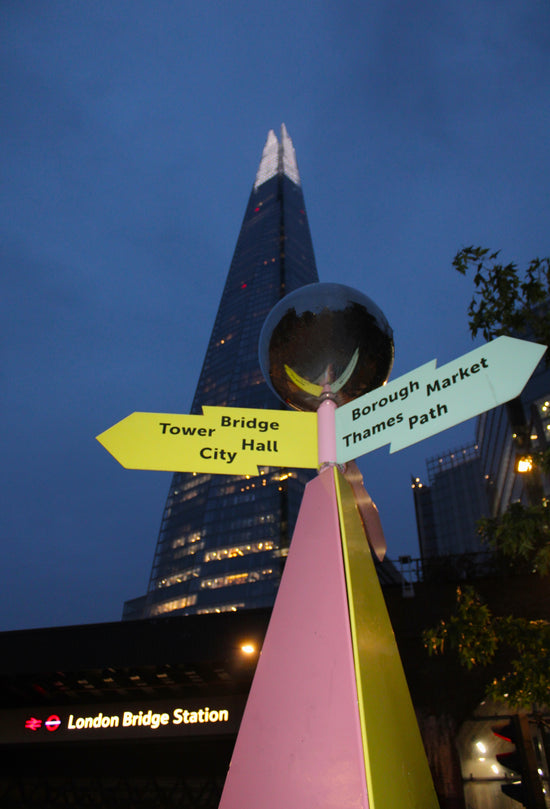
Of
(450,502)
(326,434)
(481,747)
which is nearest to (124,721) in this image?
(481,747)

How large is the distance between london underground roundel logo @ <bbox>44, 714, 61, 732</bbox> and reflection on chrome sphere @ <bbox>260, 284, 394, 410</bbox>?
13.1 metres

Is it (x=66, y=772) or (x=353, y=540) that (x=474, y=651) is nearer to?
(x=353, y=540)

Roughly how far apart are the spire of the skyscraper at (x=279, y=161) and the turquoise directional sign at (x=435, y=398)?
132m

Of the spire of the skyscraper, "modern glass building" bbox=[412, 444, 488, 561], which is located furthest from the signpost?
the spire of the skyscraper

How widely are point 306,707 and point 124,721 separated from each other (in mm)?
12755

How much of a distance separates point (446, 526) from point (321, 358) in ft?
242

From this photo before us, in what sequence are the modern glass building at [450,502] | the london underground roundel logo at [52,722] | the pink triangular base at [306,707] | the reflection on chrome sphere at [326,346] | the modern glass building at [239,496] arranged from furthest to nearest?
the modern glass building at [450,502]
the modern glass building at [239,496]
the london underground roundel logo at [52,722]
the reflection on chrome sphere at [326,346]
the pink triangular base at [306,707]

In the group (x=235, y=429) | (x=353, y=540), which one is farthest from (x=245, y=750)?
(x=235, y=429)

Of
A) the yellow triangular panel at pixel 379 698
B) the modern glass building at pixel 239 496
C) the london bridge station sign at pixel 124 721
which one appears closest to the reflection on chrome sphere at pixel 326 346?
the yellow triangular panel at pixel 379 698

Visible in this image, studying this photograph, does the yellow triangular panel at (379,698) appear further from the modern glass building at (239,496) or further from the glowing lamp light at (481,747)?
the modern glass building at (239,496)

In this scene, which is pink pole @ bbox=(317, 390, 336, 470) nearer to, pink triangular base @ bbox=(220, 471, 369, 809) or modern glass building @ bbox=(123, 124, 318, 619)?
pink triangular base @ bbox=(220, 471, 369, 809)

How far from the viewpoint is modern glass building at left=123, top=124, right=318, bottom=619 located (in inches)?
2544

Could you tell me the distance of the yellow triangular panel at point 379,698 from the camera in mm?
1373

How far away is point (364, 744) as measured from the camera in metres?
1.37
